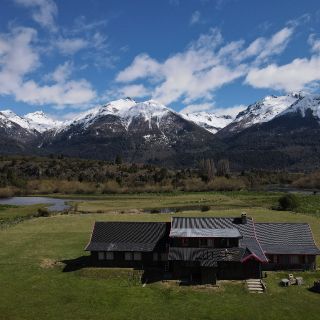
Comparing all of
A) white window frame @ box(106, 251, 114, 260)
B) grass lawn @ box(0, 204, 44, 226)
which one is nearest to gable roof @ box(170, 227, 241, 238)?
white window frame @ box(106, 251, 114, 260)

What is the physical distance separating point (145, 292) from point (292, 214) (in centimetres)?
6405

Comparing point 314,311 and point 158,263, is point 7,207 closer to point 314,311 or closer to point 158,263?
point 158,263

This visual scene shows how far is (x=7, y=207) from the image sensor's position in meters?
132

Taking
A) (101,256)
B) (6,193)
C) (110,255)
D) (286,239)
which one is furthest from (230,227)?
(6,193)

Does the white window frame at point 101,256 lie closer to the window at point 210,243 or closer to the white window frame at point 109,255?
the white window frame at point 109,255

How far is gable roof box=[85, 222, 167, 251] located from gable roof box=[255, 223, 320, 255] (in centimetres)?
1256

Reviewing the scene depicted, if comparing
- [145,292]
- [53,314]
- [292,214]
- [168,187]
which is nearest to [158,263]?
[145,292]

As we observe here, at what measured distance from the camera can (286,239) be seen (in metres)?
61.0

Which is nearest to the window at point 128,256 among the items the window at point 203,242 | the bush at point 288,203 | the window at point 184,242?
the window at point 184,242

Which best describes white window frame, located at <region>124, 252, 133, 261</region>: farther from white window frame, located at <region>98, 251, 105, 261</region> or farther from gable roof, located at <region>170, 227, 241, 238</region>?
gable roof, located at <region>170, 227, 241, 238</region>

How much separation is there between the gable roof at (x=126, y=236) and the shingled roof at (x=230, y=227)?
288 centimetres

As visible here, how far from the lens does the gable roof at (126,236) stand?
59.7 metres

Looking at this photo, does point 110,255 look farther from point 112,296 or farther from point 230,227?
point 230,227

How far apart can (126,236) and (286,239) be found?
65.0ft
